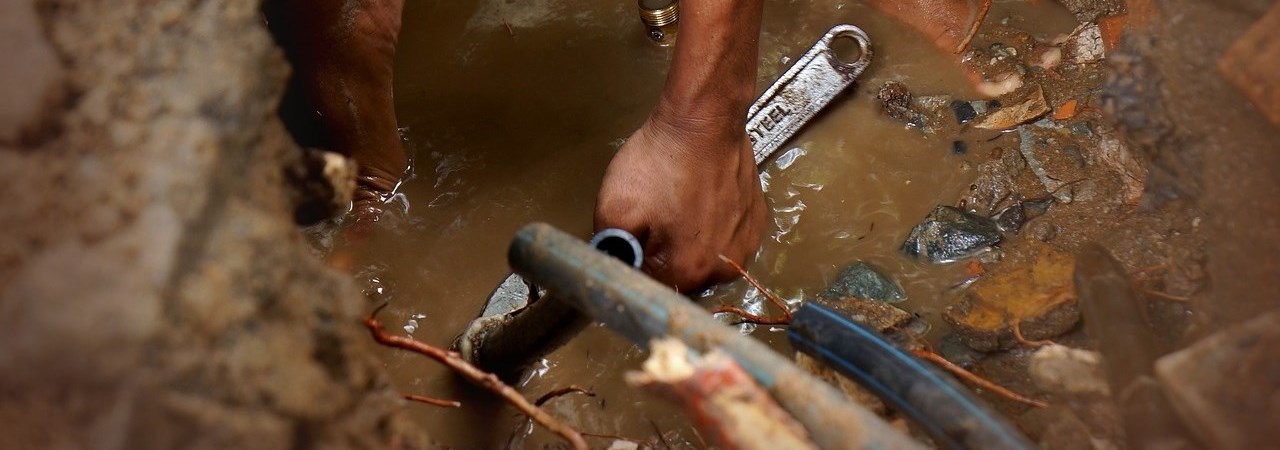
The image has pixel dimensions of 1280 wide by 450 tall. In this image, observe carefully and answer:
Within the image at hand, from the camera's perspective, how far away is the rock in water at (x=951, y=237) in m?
1.99

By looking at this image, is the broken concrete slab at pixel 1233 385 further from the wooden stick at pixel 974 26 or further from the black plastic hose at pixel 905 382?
the wooden stick at pixel 974 26

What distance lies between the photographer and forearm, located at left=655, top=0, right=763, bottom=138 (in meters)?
1.93

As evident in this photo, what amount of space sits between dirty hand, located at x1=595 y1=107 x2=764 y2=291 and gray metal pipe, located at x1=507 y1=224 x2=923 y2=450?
72cm

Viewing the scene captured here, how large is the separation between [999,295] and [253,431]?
60.8 inches

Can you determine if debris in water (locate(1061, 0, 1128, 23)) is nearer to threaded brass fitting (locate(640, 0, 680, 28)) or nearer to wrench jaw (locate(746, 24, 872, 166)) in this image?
wrench jaw (locate(746, 24, 872, 166))

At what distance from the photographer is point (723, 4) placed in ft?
6.25

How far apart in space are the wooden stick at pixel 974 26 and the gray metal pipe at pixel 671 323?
5.28 feet

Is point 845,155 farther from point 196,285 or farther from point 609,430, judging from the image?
point 196,285

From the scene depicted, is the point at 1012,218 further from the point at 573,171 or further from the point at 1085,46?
the point at 573,171

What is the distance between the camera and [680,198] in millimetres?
1985

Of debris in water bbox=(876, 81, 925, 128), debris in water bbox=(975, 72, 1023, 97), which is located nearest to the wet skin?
debris in water bbox=(876, 81, 925, 128)

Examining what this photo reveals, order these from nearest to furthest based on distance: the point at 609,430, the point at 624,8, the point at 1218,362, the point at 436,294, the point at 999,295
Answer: the point at 1218,362 → the point at 609,430 → the point at 999,295 → the point at 436,294 → the point at 624,8

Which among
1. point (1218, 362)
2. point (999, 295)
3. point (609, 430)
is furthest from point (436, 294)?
point (1218, 362)

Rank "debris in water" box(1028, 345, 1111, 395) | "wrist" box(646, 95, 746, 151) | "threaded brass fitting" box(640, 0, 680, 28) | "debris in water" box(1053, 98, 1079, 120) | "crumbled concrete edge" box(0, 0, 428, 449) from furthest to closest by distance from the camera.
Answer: "threaded brass fitting" box(640, 0, 680, 28)
"debris in water" box(1053, 98, 1079, 120)
"wrist" box(646, 95, 746, 151)
"debris in water" box(1028, 345, 1111, 395)
"crumbled concrete edge" box(0, 0, 428, 449)
